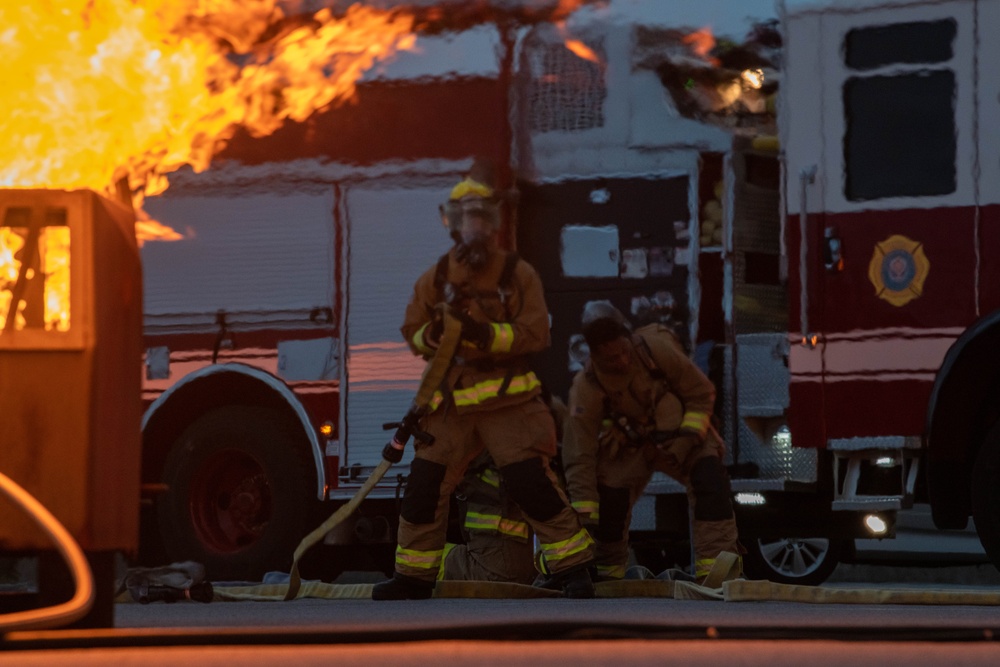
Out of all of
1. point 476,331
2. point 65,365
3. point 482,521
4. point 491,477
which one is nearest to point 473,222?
point 476,331

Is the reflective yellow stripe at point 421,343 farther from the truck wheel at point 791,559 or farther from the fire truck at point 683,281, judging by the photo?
the truck wheel at point 791,559

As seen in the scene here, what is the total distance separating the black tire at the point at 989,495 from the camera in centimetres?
739

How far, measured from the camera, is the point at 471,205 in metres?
7.56

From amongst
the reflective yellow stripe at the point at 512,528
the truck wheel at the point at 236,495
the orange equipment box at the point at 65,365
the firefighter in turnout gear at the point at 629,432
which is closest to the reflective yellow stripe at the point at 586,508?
the firefighter in turnout gear at the point at 629,432

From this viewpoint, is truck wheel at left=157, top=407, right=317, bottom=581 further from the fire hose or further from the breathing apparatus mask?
the breathing apparatus mask

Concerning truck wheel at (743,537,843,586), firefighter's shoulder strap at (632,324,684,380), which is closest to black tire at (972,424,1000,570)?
firefighter's shoulder strap at (632,324,684,380)

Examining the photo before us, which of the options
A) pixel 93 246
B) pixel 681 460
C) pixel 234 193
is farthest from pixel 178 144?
pixel 93 246

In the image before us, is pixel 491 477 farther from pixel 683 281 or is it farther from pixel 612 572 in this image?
pixel 683 281

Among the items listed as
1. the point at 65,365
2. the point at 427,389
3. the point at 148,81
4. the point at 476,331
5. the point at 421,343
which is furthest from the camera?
the point at 421,343

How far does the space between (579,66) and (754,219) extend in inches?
43.7

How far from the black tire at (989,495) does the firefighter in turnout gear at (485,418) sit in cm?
152

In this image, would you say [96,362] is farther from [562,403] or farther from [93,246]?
[562,403]

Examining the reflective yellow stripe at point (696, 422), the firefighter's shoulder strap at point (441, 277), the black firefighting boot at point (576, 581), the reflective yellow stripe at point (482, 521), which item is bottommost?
the black firefighting boot at point (576, 581)

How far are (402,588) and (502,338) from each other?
104 cm
